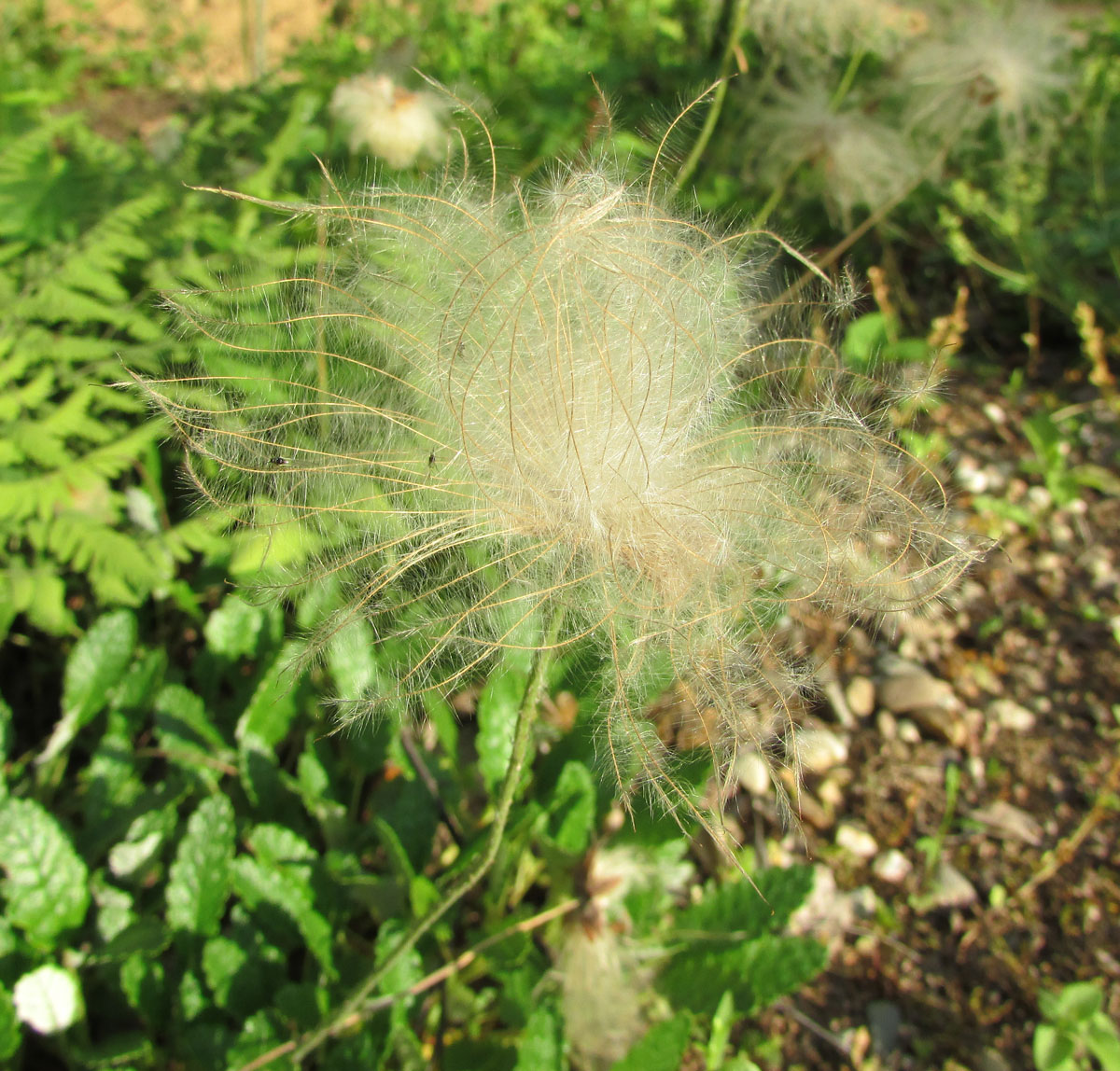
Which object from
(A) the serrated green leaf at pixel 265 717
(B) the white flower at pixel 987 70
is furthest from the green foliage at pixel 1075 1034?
(B) the white flower at pixel 987 70

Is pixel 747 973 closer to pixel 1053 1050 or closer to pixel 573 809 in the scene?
pixel 573 809

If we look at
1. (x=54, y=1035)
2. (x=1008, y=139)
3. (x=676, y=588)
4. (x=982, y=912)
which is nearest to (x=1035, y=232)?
(x=1008, y=139)

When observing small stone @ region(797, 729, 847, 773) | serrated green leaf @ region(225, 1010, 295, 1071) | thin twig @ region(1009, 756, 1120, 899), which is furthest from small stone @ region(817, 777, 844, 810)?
serrated green leaf @ region(225, 1010, 295, 1071)

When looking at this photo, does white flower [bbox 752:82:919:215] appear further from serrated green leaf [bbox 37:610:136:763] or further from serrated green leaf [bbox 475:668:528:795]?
serrated green leaf [bbox 37:610:136:763]

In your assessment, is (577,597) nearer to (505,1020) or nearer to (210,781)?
(505,1020)

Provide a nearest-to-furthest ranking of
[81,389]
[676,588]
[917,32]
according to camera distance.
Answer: [676,588], [81,389], [917,32]

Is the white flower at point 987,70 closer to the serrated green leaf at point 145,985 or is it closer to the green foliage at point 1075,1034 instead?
the green foliage at point 1075,1034
